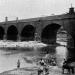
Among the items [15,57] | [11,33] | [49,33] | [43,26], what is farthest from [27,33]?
[15,57]

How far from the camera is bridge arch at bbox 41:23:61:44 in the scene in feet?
210

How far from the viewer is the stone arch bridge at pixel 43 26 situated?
49.9 meters

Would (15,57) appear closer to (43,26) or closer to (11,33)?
(43,26)

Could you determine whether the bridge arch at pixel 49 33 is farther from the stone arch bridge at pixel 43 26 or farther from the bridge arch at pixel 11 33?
the bridge arch at pixel 11 33

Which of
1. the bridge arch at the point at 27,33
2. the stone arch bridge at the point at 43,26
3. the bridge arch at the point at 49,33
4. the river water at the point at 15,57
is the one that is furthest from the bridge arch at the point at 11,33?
the river water at the point at 15,57

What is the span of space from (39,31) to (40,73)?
43.8m

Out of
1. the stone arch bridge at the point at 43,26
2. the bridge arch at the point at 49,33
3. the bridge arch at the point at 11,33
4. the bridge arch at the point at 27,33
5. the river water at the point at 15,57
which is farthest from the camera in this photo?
the bridge arch at the point at 11,33

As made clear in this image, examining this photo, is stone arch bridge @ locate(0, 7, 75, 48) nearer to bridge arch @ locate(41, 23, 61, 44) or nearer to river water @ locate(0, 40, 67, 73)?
bridge arch @ locate(41, 23, 61, 44)

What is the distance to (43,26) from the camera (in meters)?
61.1

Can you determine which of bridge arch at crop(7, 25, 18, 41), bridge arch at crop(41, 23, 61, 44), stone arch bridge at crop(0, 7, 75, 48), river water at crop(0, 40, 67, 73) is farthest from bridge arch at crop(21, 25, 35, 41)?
river water at crop(0, 40, 67, 73)

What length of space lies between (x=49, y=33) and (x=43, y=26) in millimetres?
7029

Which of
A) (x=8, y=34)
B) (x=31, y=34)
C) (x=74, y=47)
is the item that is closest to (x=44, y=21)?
(x=74, y=47)

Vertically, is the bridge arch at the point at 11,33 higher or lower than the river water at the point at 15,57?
higher

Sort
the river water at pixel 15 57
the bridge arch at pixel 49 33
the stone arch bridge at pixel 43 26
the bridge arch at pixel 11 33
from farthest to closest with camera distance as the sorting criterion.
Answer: the bridge arch at pixel 11 33, the bridge arch at pixel 49 33, the stone arch bridge at pixel 43 26, the river water at pixel 15 57
